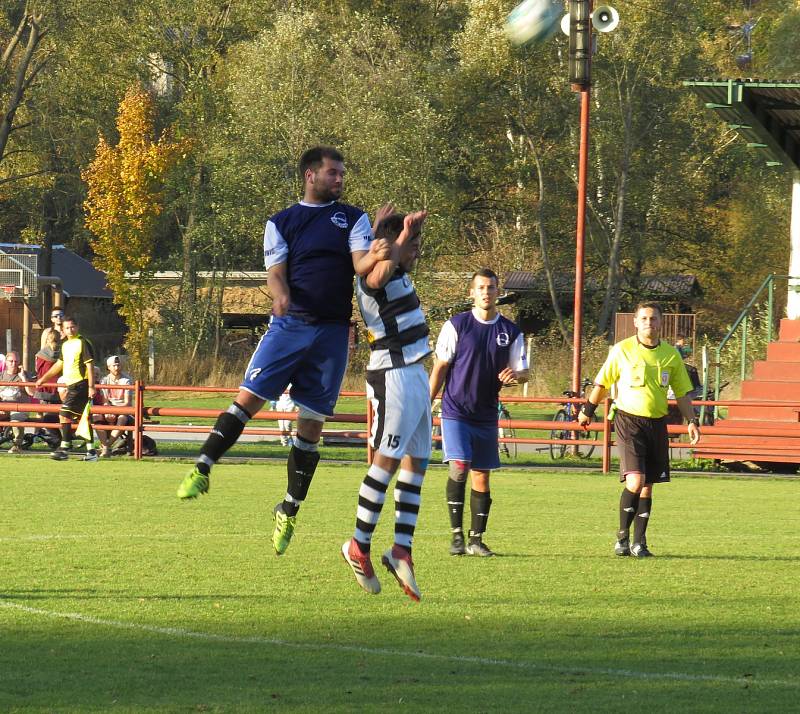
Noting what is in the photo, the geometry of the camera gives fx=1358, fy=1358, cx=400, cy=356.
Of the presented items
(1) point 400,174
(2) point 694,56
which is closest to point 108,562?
(1) point 400,174

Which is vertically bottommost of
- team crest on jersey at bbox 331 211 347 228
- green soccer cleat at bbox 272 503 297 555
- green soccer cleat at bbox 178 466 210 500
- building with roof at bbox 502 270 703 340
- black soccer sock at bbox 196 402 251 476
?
green soccer cleat at bbox 272 503 297 555

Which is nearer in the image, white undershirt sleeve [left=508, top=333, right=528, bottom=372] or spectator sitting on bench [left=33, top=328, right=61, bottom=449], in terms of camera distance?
white undershirt sleeve [left=508, top=333, right=528, bottom=372]

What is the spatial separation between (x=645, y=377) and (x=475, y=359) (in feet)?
4.71

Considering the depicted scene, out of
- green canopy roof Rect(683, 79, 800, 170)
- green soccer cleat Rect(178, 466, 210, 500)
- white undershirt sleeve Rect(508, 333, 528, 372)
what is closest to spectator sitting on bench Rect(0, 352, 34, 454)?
green canopy roof Rect(683, 79, 800, 170)

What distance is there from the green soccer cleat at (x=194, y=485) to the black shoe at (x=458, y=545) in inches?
144

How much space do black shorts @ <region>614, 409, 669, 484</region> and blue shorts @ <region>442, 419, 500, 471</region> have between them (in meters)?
1.08

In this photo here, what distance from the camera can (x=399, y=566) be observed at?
7.55 meters

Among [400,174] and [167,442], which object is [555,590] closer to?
[167,442]

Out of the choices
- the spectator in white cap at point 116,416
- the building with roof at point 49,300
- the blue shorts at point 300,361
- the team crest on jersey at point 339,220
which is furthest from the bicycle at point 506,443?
the building with roof at point 49,300

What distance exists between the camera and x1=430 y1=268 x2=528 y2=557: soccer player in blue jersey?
35.1 feet

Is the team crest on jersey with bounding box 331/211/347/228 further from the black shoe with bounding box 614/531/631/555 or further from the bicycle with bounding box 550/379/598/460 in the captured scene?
the bicycle with bounding box 550/379/598/460

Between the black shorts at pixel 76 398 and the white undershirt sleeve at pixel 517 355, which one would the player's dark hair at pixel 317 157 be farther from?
the black shorts at pixel 76 398

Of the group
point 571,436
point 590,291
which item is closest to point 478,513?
point 571,436

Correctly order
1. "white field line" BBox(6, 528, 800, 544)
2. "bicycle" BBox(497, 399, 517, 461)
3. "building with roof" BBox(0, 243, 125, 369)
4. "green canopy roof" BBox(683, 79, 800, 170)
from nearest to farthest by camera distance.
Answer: "white field line" BBox(6, 528, 800, 544) → "green canopy roof" BBox(683, 79, 800, 170) → "bicycle" BBox(497, 399, 517, 461) → "building with roof" BBox(0, 243, 125, 369)
